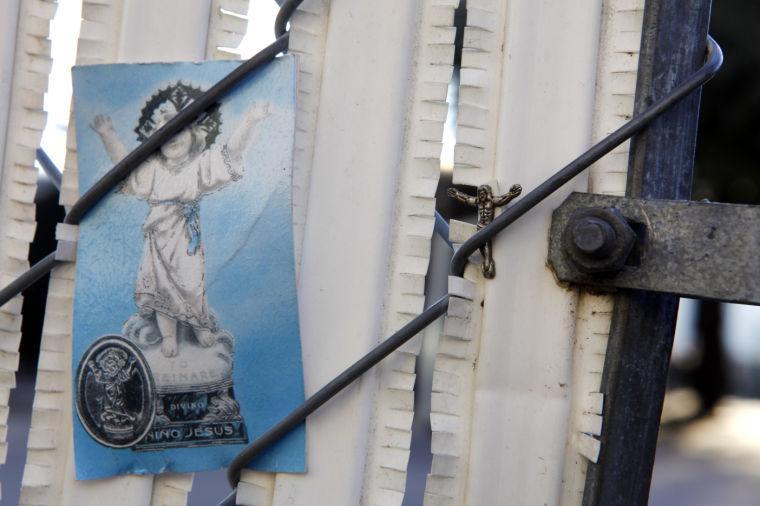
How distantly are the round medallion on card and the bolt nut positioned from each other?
0.27 meters

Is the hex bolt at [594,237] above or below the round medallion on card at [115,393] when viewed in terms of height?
above

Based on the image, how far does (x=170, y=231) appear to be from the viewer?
581 mm

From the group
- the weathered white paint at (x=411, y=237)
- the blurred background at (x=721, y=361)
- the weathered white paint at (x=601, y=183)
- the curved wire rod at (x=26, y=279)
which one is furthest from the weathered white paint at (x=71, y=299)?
the blurred background at (x=721, y=361)

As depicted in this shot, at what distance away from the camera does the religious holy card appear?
0.57m

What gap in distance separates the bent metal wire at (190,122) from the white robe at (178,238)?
0.05 ft

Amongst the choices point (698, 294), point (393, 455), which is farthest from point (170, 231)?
point (698, 294)

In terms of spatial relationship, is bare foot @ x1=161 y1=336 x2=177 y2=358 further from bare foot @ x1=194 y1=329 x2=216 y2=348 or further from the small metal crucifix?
the small metal crucifix

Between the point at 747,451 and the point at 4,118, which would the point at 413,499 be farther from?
the point at 4,118

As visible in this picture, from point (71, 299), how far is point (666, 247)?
0.36 m

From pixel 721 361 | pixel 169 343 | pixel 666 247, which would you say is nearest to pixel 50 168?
pixel 169 343

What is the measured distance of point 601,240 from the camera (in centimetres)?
51

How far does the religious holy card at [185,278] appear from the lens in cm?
57

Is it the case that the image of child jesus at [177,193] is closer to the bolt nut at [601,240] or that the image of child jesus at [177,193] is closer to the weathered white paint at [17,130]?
the weathered white paint at [17,130]

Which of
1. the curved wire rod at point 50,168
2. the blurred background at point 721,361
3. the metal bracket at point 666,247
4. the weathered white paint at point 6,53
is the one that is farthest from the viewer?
the blurred background at point 721,361
